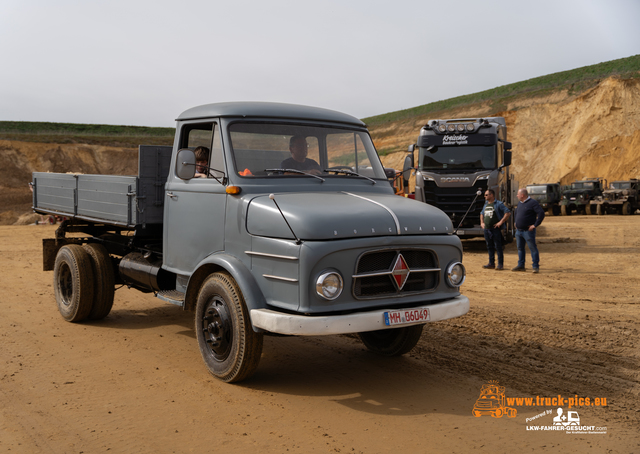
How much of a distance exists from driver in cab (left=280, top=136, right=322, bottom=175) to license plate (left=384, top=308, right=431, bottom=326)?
1732 mm

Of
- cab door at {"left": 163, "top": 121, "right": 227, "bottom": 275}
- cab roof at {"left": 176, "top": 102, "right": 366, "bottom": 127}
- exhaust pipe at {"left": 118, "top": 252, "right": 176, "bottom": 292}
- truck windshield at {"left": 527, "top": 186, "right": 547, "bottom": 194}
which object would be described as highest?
truck windshield at {"left": 527, "top": 186, "right": 547, "bottom": 194}

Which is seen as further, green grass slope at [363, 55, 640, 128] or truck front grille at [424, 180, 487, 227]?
green grass slope at [363, 55, 640, 128]

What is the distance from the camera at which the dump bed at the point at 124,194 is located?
6.75 m

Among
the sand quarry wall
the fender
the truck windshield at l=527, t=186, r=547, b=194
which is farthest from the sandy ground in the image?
the sand quarry wall

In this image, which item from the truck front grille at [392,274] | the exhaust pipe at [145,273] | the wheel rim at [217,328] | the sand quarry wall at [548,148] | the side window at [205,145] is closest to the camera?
the truck front grille at [392,274]

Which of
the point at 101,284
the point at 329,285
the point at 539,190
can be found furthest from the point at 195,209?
the point at 539,190

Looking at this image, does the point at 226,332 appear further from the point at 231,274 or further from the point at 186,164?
the point at 186,164

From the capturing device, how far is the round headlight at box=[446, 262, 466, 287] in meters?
5.12

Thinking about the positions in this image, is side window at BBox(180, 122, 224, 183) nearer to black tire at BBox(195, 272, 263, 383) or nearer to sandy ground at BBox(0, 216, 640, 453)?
black tire at BBox(195, 272, 263, 383)

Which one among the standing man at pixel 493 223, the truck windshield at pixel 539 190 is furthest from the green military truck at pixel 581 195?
the standing man at pixel 493 223

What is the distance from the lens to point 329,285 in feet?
14.7

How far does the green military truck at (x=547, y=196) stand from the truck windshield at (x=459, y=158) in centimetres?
1840

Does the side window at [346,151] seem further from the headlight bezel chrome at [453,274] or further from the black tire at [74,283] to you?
the black tire at [74,283]

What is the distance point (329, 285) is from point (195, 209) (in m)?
1.95
